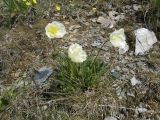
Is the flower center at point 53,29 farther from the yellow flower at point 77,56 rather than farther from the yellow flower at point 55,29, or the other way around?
the yellow flower at point 77,56

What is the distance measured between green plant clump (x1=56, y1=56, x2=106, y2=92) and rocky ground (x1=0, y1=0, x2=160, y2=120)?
0.06m

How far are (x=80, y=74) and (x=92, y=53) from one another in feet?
1.43

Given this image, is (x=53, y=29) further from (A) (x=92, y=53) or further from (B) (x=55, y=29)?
(A) (x=92, y=53)

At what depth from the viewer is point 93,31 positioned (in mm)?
3830

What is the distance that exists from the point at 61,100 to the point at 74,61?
36 centimetres

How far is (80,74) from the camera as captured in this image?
125 inches

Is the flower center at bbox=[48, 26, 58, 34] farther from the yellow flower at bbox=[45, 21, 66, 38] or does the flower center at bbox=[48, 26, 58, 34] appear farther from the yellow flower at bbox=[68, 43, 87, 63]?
the yellow flower at bbox=[68, 43, 87, 63]

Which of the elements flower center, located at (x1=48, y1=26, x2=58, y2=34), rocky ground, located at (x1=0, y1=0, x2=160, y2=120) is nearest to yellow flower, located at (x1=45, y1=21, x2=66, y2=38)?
flower center, located at (x1=48, y1=26, x2=58, y2=34)

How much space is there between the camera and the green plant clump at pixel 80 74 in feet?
10.4

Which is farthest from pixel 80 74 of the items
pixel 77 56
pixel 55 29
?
pixel 55 29

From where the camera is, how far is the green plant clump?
125 inches

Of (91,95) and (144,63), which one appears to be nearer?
(91,95)

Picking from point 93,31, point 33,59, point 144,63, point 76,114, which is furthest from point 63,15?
point 76,114

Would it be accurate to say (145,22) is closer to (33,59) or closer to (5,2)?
(33,59)
